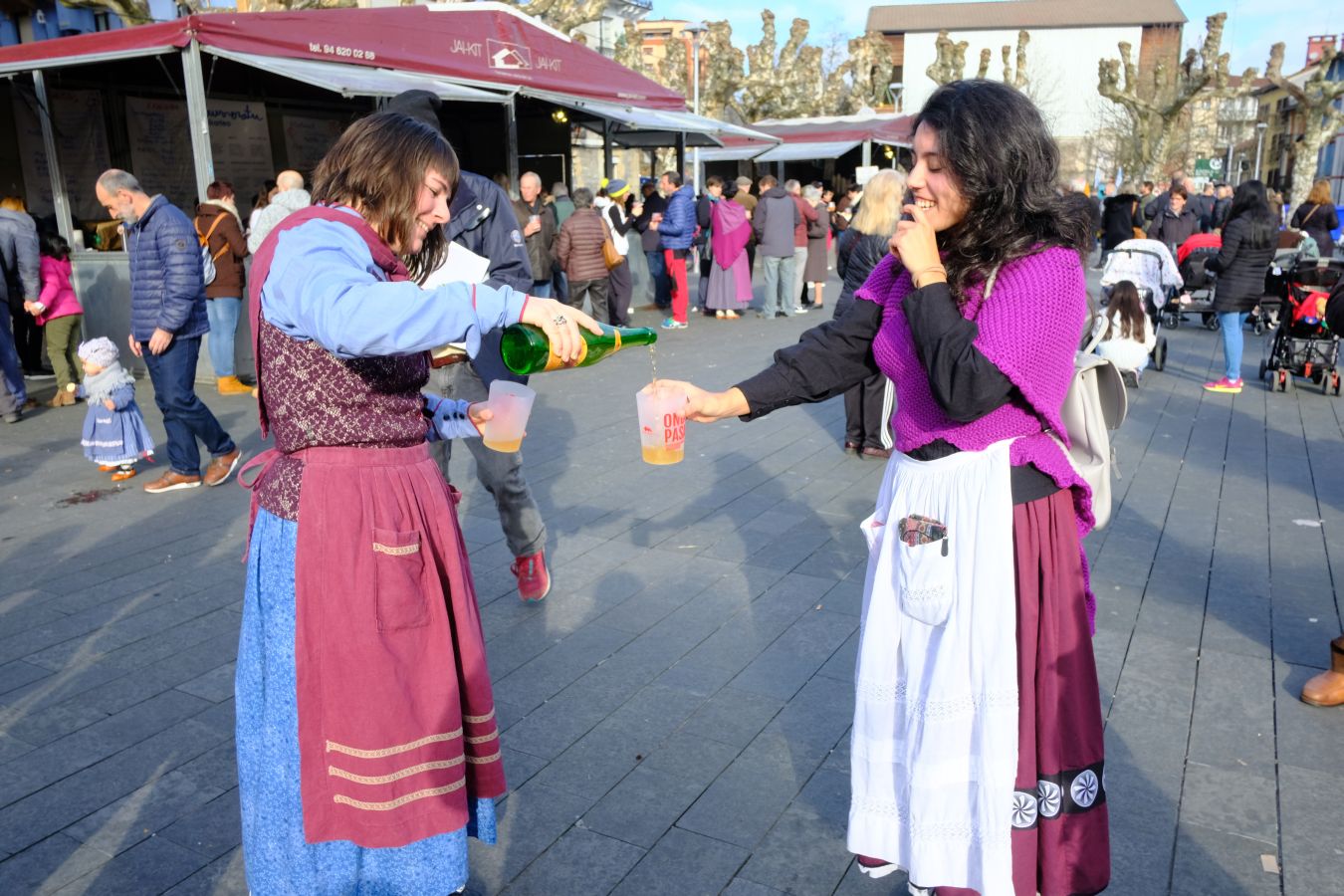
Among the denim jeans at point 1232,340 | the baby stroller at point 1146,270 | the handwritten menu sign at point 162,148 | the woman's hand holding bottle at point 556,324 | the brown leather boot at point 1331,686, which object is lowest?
the brown leather boot at point 1331,686

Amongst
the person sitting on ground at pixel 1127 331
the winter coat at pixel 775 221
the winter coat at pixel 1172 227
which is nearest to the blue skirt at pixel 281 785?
the person sitting on ground at pixel 1127 331

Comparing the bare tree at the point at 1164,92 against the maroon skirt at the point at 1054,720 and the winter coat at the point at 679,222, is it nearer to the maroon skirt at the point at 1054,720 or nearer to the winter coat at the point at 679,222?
the winter coat at the point at 679,222

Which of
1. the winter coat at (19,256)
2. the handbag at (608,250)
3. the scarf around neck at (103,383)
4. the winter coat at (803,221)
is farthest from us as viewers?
the winter coat at (803,221)

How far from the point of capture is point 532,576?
4.57 m

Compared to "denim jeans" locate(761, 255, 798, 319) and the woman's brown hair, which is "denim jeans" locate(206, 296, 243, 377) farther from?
the woman's brown hair

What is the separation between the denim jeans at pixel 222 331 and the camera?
9492 millimetres

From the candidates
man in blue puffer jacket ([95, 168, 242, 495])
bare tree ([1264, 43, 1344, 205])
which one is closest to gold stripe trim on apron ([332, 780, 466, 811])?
man in blue puffer jacket ([95, 168, 242, 495])

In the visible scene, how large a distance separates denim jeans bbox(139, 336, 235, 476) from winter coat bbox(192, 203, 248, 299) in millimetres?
3152


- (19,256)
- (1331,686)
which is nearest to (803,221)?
(19,256)

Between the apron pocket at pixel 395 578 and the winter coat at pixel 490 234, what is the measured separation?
82.8 inches

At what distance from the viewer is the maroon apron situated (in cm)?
216

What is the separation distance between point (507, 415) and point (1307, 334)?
910 cm

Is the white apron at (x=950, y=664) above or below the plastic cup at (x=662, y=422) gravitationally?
below

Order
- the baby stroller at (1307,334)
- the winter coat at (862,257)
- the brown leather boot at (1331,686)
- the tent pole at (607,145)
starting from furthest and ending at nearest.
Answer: the tent pole at (607,145), the baby stroller at (1307,334), the winter coat at (862,257), the brown leather boot at (1331,686)
